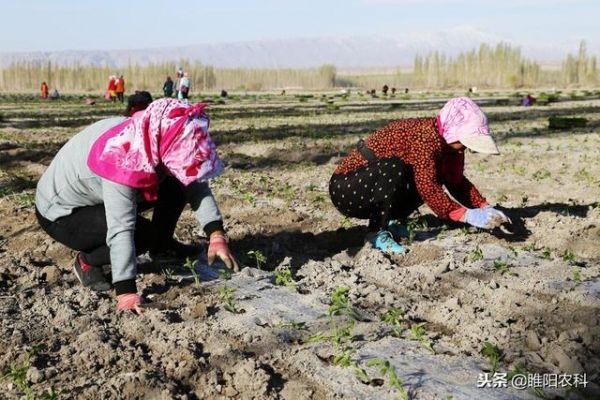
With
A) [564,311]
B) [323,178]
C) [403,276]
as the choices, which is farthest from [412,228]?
[323,178]

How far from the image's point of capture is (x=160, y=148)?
3.02 meters

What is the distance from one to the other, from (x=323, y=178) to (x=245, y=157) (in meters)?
2.04

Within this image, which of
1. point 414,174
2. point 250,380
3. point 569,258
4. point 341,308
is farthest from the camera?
point 414,174

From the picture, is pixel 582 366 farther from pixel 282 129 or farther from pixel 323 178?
pixel 282 129

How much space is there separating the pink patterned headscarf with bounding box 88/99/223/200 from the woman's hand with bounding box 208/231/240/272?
1.24ft

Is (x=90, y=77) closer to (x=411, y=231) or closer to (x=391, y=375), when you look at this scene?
(x=411, y=231)

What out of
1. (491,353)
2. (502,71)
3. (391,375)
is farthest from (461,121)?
(502,71)

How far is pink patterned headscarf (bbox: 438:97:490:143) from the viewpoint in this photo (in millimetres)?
3906

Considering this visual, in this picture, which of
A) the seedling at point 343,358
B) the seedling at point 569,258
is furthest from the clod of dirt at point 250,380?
the seedling at point 569,258

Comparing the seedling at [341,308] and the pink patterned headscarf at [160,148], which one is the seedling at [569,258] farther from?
the pink patterned headscarf at [160,148]

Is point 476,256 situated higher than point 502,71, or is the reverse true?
point 502,71

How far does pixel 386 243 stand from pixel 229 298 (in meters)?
1.27

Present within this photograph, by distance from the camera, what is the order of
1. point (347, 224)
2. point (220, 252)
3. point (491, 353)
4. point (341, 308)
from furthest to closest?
point (347, 224)
point (220, 252)
point (341, 308)
point (491, 353)

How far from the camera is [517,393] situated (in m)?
2.42
